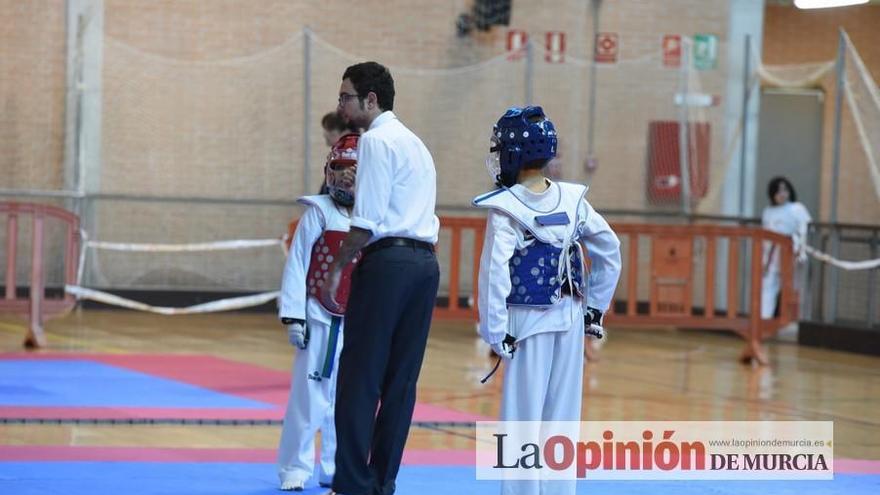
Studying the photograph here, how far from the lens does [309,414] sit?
7109 mm

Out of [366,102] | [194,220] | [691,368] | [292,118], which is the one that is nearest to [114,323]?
[194,220]

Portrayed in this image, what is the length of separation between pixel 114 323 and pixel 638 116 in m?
6.73

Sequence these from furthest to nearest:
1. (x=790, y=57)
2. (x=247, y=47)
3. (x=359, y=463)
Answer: (x=790, y=57) → (x=247, y=47) → (x=359, y=463)

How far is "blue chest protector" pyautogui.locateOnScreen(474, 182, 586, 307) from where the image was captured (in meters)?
6.04

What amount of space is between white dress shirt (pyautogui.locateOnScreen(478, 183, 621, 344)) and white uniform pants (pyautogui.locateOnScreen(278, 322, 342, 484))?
4.37ft

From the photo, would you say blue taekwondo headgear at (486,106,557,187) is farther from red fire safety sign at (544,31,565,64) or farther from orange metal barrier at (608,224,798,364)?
red fire safety sign at (544,31,565,64)

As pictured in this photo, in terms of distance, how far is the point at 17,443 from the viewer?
818cm

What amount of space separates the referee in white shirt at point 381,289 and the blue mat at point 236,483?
0.91m

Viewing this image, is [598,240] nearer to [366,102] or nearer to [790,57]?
[366,102]

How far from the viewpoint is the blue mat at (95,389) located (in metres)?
10.0

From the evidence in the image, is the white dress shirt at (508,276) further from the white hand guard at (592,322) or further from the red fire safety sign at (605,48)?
the red fire safety sign at (605,48)

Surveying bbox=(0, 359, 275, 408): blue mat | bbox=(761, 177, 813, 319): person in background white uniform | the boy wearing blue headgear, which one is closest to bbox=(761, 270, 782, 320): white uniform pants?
bbox=(761, 177, 813, 319): person in background white uniform

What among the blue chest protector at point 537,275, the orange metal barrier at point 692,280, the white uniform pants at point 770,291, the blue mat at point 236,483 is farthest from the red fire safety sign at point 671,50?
the blue chest protector at point 537,275

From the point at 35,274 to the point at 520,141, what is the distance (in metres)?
8.49
